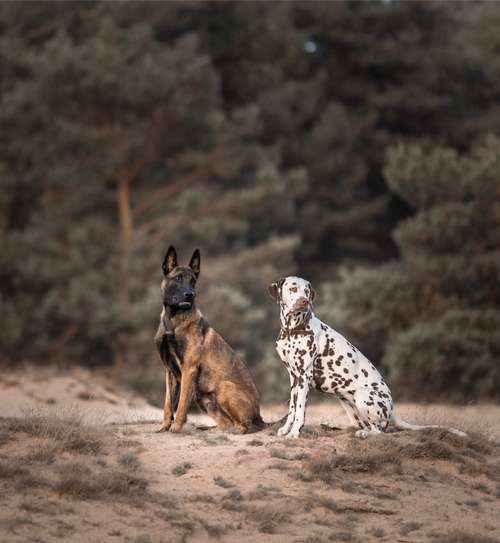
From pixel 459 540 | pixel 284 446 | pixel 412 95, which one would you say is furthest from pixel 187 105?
pixel 459 540

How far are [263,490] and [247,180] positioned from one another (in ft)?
86.9

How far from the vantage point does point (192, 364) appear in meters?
11.2

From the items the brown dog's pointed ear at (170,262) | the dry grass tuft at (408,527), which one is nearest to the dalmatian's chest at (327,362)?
the brown dog's pointed ear at (170,262)

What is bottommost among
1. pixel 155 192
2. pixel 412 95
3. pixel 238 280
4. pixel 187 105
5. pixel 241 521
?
pixel 241 521

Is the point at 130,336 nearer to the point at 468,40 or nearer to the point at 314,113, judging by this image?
the point at 314,113

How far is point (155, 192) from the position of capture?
3444cm

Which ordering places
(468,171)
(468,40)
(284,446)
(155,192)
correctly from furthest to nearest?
(468,40) → (155,192) → (468,171) → (284,446)

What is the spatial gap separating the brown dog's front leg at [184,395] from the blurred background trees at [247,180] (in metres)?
16.1

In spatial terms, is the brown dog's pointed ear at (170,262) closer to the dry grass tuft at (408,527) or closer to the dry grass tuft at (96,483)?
the dry grass tuft at (96,483)

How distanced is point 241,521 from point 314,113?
3242cm

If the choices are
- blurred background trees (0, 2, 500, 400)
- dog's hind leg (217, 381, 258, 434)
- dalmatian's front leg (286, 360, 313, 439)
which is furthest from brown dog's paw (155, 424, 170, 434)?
blurred background trees (0, 2, 500, 400)

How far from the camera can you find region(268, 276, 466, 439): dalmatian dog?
35.4 feet

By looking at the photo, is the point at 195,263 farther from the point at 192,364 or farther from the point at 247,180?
the point at 247,180

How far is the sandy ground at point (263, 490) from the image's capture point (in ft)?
27.9
